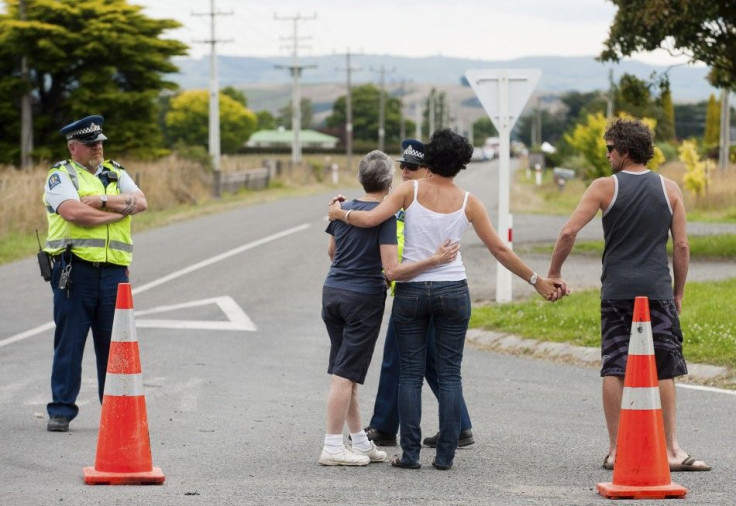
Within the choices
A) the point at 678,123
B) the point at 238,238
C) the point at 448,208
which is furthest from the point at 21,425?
the point at 678,123

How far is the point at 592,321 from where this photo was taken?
45.1 ft

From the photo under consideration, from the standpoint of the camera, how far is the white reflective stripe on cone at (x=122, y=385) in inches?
280

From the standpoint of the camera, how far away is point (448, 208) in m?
7.43

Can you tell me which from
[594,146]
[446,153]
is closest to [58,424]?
[446,153]

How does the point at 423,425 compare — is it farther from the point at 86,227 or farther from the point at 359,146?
the point at 359,146

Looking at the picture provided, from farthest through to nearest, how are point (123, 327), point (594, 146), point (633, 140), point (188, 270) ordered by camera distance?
point (594, 146) < point (188, 270) < point (633, 140) < point (123, 327)

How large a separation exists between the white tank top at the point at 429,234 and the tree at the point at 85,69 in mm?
34357

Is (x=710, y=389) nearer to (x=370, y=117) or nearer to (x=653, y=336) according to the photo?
(x=653, y=336)

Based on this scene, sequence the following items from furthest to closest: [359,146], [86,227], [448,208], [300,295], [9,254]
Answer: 1. [359,146]
2. [9,254]
3. [300,295]
4. [86,227]
5. [448,208]

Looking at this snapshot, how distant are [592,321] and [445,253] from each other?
6719mm

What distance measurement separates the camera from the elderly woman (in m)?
7.53

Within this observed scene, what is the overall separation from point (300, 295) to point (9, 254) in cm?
703

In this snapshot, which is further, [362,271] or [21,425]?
[21,425]

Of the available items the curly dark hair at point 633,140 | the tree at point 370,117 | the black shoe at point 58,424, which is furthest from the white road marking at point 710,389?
the tree at point 370,117
